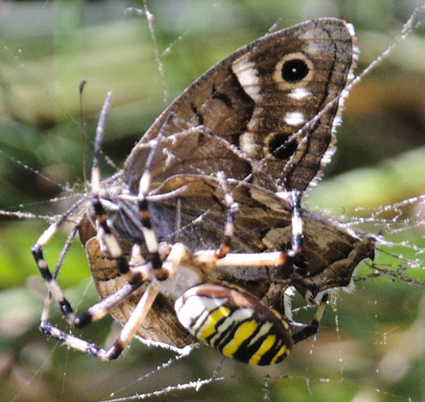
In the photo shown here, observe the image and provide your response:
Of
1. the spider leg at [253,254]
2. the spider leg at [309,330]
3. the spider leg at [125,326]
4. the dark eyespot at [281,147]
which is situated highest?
the dark eyespot at [281,147]

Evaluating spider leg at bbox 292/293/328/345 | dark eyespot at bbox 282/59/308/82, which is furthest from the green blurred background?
dark eyespot at bbox 282/59/308/82

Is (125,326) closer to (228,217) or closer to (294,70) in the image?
(228,217)

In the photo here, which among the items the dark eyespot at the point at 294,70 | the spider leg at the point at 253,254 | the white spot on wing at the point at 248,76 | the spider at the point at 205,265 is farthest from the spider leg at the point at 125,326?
the dark eyespot at the point at 294,70

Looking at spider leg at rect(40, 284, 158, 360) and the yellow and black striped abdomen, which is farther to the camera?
spider leg at rect(40, 284, 158, 360)

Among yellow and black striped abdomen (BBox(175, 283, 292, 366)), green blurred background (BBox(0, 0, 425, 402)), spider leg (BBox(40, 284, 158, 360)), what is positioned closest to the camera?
yellow and black striped abdomen (BBox(175, 283, 292, 366))

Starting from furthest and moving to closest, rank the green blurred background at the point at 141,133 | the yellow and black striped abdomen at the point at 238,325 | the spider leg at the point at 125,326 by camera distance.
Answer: the green blurred background at the point at 141,133 < the spider leg at the point at 125,326 < the yellow and black striped abdomen at the point at 238,325

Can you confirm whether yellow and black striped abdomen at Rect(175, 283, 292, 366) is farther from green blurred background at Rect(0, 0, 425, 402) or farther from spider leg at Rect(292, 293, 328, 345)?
green blurred background at Rect(0, 0, 425, 402)

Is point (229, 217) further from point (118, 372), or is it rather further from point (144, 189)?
point (118, 372)

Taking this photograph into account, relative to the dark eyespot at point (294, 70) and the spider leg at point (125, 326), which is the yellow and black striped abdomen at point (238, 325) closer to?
the spider leg at point (125, 326)
